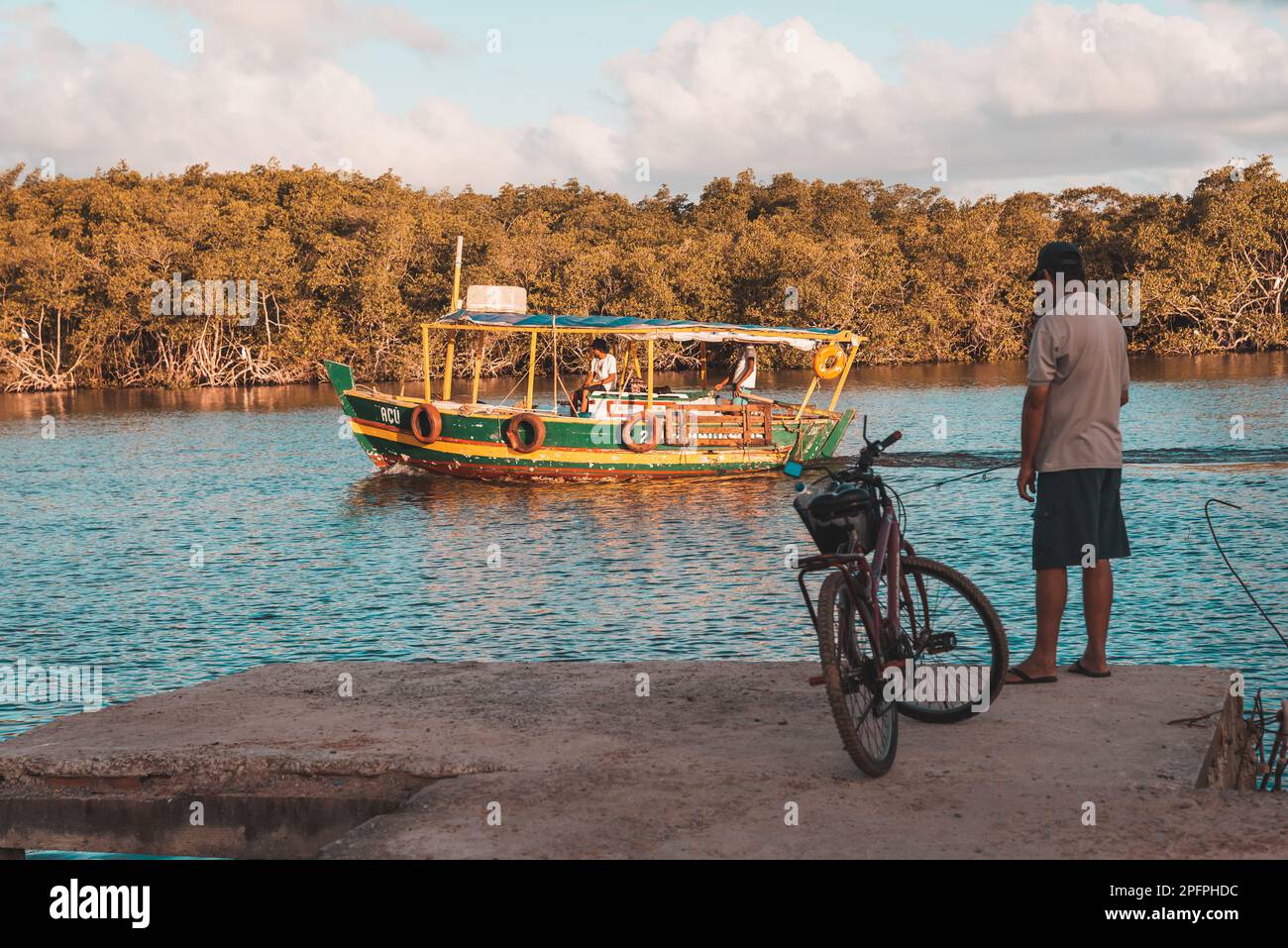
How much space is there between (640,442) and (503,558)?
7.65 metres

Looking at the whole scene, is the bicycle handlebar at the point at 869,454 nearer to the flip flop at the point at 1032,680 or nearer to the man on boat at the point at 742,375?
the flip flop at the point at 1032,680

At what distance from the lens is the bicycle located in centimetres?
579

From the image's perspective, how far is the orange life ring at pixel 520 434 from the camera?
26281 mm

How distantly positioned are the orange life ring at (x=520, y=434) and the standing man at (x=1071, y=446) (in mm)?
19516

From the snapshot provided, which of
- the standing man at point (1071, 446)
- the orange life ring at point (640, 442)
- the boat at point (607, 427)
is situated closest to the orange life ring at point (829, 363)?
the boat at point (607, 427)

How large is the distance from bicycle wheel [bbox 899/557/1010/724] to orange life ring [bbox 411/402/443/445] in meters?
20.9

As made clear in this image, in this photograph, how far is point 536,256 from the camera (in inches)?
2677
